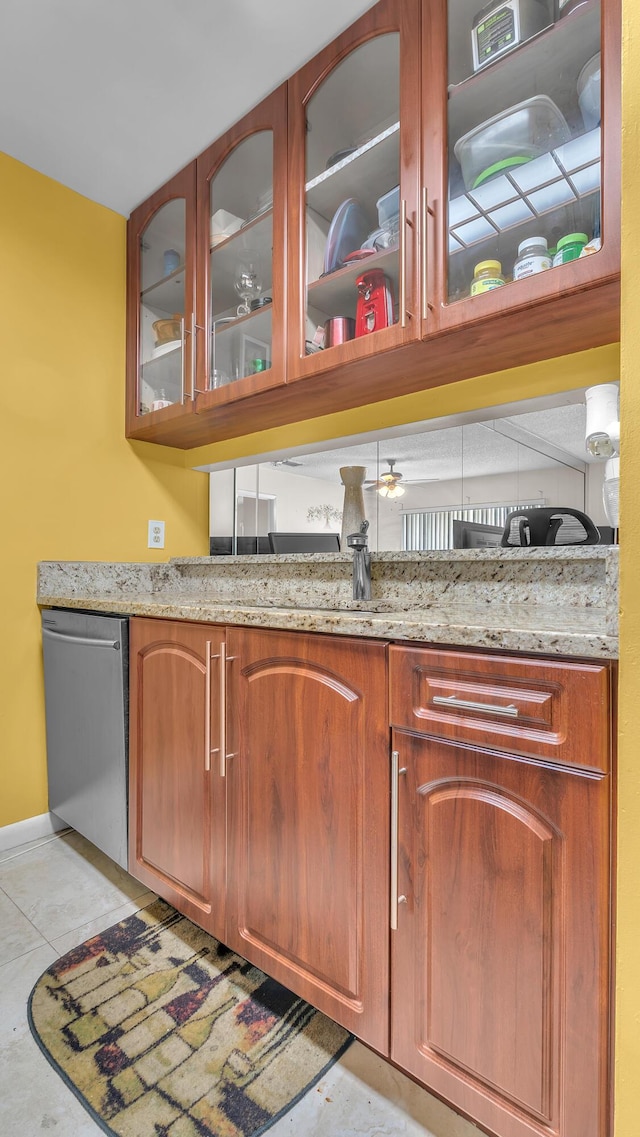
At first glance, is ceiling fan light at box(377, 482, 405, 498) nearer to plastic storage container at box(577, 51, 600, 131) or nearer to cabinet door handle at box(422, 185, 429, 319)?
cabinet door handle at box(422, 185, 429, 319)

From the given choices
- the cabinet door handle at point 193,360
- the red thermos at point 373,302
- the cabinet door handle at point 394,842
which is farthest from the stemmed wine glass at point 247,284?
the cabinet door handle at point 394,842

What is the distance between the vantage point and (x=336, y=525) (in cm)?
167

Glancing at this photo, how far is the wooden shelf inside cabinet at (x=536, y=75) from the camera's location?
102cm

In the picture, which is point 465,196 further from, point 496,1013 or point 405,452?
point 496,1013

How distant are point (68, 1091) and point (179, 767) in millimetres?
607

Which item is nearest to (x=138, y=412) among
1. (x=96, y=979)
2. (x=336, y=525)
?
(x=336, y=525)

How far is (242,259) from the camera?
1727mm

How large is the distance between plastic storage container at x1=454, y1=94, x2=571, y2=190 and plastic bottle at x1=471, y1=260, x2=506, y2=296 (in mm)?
192

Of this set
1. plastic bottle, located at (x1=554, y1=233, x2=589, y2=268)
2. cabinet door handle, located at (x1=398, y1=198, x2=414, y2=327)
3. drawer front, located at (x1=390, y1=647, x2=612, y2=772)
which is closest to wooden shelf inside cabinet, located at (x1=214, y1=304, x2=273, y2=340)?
cabinet door handle, located at (x1=398, y1=198, x2=414, y2=327)

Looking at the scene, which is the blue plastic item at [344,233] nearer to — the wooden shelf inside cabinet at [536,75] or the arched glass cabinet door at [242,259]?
the arched glass cabinet door at [242,259]

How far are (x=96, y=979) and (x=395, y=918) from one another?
854mm

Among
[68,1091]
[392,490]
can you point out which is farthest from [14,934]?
[392,490]

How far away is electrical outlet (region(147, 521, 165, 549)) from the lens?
2297mm

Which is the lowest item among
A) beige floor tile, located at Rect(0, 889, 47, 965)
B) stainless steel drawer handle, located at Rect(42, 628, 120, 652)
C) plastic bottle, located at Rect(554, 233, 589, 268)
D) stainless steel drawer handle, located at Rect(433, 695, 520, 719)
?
beige floor tile, located at Rect(0, 889, 47, 965)
